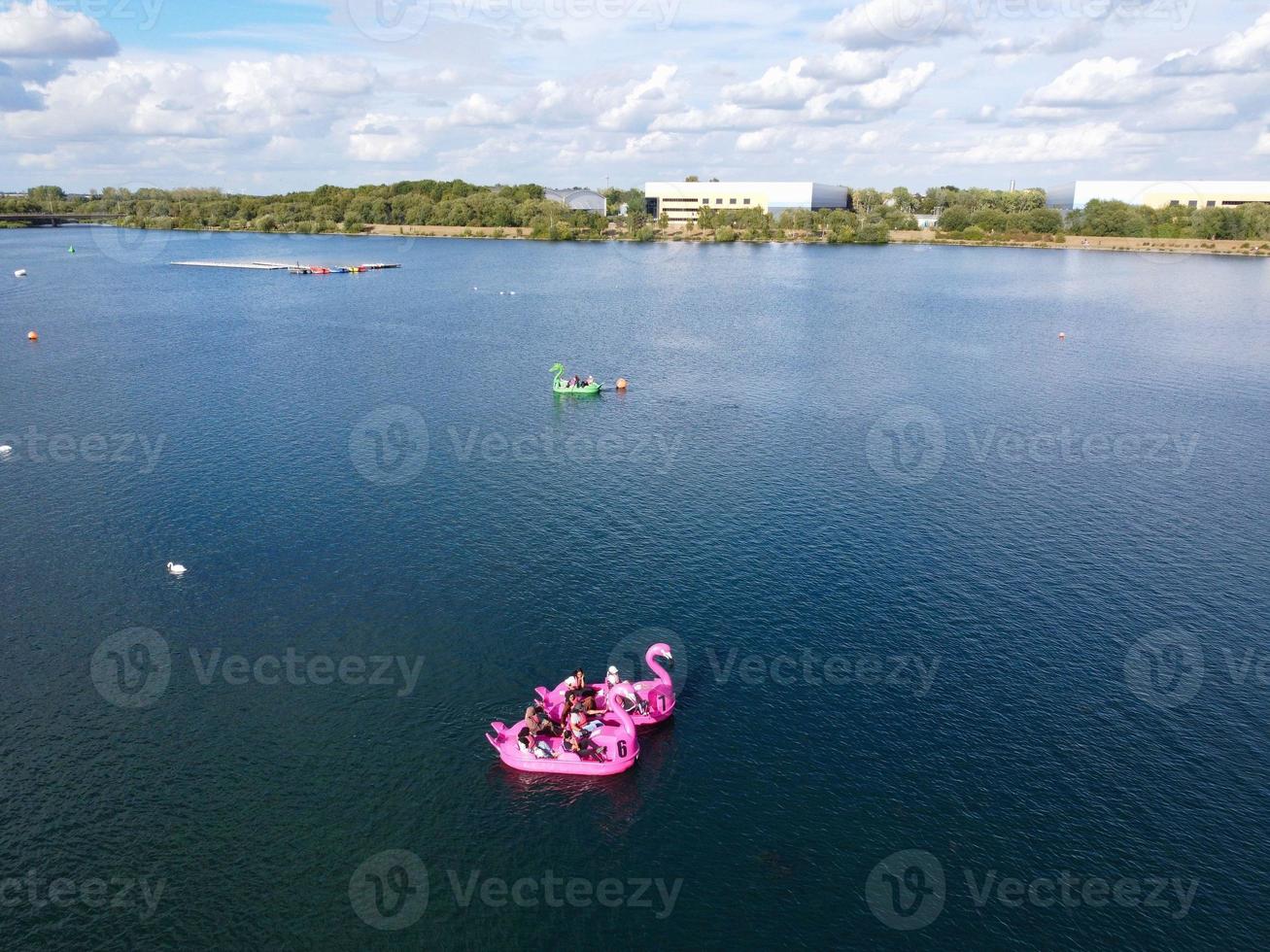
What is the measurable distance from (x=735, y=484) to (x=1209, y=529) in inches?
1394

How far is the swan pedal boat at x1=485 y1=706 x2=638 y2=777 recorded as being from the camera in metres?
38.8

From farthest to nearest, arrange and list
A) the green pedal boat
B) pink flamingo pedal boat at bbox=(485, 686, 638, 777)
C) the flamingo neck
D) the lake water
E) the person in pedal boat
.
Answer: the green pedal boat → the flamingo neck → the person in pedal boat → pink flamingo pedal boat at bbox=(485, 686, 638, 777) → the lake water

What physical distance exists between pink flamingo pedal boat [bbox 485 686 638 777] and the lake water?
611 mm

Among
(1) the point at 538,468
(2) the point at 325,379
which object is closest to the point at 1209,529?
(1) the point at 538,468

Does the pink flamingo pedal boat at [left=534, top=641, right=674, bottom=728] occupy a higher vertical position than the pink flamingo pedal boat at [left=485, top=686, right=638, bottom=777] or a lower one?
higher

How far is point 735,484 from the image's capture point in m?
69.8

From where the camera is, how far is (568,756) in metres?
39.0

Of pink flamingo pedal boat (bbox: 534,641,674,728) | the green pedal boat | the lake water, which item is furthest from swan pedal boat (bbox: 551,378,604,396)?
pink flamingo pedal boat (bbox: 534,641,674,728)

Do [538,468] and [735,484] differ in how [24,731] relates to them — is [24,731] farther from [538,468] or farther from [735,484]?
[735,484]

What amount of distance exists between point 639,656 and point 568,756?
8.81 metres

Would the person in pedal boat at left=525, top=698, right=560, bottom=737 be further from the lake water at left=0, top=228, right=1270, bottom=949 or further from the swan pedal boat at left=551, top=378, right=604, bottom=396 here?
the swan pedal boat at left=551, top=378, right=604, bottom=396

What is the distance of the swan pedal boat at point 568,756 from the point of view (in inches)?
1527

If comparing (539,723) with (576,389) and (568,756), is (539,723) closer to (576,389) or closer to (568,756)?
(568,756)

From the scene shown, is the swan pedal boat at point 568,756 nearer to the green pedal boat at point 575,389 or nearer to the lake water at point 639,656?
the lake water at point 639,656
